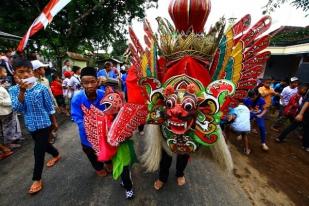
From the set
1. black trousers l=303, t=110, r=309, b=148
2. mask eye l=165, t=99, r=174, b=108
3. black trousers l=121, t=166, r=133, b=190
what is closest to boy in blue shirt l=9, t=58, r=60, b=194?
black trousers l=121, t=166, r=133, b=190

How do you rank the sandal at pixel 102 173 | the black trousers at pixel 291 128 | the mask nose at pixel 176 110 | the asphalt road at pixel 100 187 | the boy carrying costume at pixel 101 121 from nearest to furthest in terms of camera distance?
the mask nose at pixel 176 110
the boy carrying costume at pixel 101 121
the asphalt road at pixel 100 187
the sandal at pixel 102 173
the black trousers at pixel 291 128

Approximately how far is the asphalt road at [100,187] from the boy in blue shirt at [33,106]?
0.76 feet

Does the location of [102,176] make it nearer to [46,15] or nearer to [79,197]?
[79,197]

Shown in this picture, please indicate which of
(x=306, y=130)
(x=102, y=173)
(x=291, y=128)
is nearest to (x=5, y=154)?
(x=102, y=173)

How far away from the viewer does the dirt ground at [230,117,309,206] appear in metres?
2.79

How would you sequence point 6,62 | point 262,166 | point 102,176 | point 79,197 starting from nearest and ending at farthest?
point 79,197 → point 102,176 → point 262,166 → point 6,62

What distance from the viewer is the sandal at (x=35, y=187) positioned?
266cm

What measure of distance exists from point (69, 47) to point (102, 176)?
13057mm

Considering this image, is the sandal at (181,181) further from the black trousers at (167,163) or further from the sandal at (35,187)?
the sandal at (35,187)

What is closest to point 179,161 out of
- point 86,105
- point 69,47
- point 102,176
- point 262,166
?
point 102,176

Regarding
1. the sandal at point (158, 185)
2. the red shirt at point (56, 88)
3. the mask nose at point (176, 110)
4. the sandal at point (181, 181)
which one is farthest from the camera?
the red shirt at point (56, 88)

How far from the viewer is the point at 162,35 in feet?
7.13

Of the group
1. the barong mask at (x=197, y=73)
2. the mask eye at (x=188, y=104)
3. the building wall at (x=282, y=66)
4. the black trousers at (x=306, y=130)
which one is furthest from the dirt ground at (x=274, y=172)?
the building wall at (x=282, y=66)

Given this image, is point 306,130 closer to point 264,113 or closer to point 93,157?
point 264,113
